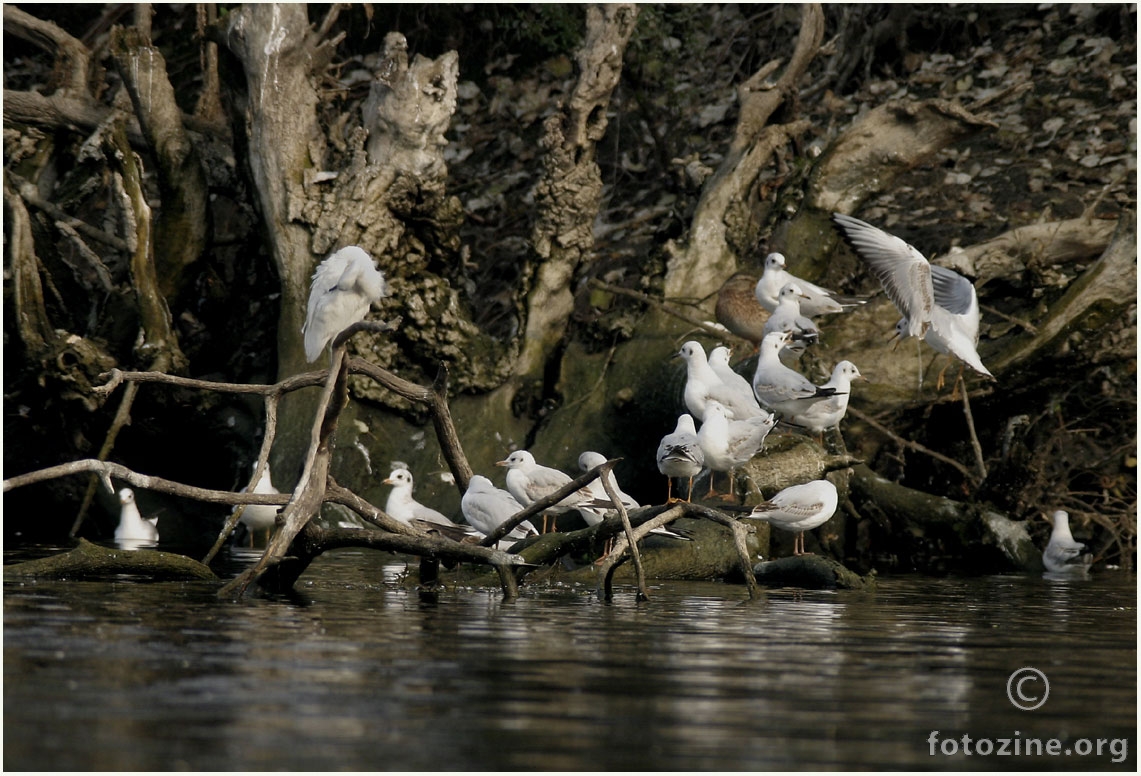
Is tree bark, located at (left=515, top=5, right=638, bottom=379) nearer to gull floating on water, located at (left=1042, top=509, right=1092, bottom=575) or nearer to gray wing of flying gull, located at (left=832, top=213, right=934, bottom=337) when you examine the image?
gray wing of flying gull, located at (left=832, top=213, right=934, bottom=337)

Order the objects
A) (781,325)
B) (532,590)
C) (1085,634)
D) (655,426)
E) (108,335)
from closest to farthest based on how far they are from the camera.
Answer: (1085,634)
(532,590)
(781,325)
(655,426)
(108,335)

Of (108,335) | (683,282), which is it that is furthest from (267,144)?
(683,282)

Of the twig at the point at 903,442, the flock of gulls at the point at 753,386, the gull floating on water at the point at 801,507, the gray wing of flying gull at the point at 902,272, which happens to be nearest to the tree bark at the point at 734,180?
the flock of gulls at the point at 753,386

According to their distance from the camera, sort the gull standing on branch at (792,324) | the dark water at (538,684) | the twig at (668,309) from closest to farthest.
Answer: the dark water at (538,684)
the gull standing on branch at (792,324)
the twig at (668,309)

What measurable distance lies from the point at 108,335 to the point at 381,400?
2.85m

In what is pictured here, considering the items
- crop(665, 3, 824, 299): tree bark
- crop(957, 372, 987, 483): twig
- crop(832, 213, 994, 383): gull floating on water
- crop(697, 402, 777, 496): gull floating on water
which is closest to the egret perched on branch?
crop(697, 402, 777, 496): gull floating on water

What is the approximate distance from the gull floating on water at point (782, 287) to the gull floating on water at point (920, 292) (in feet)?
2.93

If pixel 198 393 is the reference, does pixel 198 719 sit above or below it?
below

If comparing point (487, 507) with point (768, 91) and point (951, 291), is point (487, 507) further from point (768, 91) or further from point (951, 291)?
point (768, 91)

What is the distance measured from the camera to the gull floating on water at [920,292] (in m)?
11.1

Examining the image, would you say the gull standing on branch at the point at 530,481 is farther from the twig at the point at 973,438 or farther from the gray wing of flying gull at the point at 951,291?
the twig at the point at 973,438

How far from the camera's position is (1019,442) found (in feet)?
43.2

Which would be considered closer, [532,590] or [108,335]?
[532,590]

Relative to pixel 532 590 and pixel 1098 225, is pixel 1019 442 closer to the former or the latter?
pixel 1098 225
